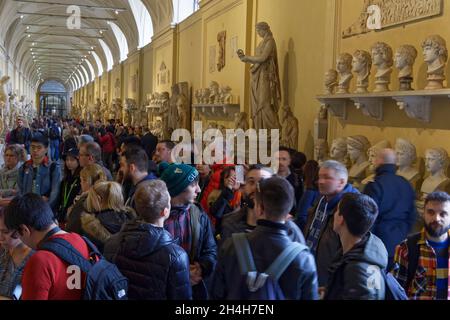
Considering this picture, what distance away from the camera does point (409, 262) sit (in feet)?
12.2

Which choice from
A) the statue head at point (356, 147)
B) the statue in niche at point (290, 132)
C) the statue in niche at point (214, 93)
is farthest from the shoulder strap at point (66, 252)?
the statue in niche at point (214, 93)

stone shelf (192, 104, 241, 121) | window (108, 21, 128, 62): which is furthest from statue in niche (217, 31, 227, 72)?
window (108, 21, 128, 62)

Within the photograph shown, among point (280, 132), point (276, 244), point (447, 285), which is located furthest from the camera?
point (280, 132)

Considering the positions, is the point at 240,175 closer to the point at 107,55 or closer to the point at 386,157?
the point at 386,157

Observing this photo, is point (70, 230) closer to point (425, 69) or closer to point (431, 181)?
point (431, 181)

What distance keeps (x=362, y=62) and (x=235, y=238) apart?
455cm

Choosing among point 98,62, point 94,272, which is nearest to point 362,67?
point 94,272

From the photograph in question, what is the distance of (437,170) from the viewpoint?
5.57m

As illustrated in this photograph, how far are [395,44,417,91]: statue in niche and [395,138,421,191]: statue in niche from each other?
61 cm

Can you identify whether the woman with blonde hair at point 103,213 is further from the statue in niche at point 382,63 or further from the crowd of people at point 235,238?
the statue in niche at point 382,63

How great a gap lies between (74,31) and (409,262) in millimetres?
39078

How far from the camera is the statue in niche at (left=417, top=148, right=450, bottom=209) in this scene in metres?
5.50

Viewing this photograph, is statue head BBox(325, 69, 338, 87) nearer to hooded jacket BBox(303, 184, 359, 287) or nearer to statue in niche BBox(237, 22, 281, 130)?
statue in niche BBox(237, 22, 281, 130)

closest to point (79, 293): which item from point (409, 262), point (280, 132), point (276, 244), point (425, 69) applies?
point (276, 244)
